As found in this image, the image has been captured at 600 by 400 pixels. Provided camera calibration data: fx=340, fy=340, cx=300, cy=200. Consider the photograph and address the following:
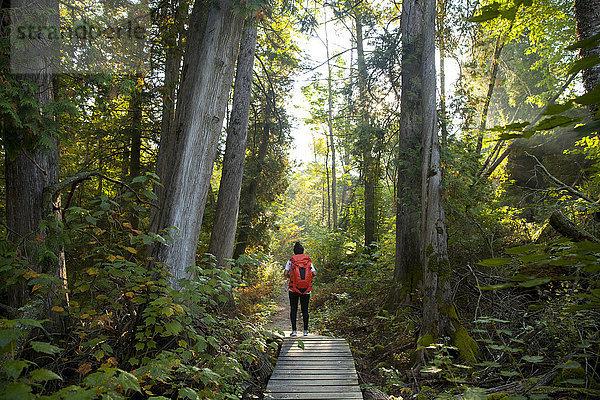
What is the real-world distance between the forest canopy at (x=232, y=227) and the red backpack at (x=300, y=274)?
136 centimetres

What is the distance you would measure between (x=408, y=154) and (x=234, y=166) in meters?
4.89

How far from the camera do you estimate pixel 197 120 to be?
489 cm

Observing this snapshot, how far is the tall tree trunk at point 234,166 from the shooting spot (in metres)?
9.34

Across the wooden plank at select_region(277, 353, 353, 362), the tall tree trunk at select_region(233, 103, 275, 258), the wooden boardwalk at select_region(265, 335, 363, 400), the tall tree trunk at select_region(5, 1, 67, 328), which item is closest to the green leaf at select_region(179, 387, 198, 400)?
the wooden boardwalk at select_region(265, 335, 363, 400)

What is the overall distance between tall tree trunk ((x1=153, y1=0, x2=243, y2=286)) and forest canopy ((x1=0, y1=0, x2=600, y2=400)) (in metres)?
0.03

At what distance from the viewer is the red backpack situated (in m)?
7.18

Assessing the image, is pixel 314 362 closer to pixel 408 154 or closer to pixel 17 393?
pixel 17 393

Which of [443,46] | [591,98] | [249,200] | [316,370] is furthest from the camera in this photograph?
[249,200]

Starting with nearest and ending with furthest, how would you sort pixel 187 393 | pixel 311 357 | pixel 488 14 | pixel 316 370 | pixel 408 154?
pixel 488 14, pixel 187 393, pixel 316 370, pixel 311 357, pixel 408 154

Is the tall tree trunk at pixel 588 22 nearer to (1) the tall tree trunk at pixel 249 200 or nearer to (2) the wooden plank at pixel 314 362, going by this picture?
(2) the wooden plank at pixel 314 362

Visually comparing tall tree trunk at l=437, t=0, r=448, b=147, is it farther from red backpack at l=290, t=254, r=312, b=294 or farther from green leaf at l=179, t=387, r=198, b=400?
green leaf at l=179, t=387, r=198, b=400

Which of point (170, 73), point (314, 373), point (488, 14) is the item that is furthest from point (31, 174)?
point (488, 14)

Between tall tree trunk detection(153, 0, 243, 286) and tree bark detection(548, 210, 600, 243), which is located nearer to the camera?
tree bark detection(548, 210, 600, 243)

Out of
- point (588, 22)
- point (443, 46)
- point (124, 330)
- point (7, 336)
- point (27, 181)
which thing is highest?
point (443, 46)
